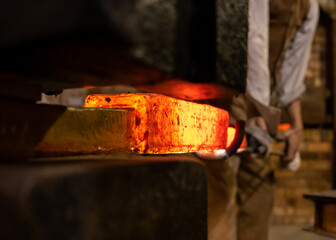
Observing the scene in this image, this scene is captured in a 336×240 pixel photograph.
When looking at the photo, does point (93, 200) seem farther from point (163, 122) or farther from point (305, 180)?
point (305, 180)

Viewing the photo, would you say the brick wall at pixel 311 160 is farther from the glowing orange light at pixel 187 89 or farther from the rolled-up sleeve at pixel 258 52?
the glowing orange light at pixel 187 89

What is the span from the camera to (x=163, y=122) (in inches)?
44.6

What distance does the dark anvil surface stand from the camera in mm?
646

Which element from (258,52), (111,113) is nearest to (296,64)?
(258,52)

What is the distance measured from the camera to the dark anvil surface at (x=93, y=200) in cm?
65

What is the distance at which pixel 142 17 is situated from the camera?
67 cm

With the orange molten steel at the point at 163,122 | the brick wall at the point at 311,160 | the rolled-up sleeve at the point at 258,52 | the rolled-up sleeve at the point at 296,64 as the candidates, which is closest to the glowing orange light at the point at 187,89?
the orange molten steel at the point at 163,122

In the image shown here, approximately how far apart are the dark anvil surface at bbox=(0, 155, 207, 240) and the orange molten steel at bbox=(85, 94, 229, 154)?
0.19 meters

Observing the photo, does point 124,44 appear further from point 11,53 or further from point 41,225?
point 41,225

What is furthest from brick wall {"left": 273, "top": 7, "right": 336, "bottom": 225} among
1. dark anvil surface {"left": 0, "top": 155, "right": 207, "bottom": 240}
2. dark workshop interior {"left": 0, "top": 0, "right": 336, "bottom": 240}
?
dark anvil surface {"left": 0, "top": 155, "right": 207, "bottom": 240}

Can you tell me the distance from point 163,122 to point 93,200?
0.48 metres

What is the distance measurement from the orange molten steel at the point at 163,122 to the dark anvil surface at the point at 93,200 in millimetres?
191

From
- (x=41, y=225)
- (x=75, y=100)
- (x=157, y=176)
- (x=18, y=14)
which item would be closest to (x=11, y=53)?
(x=18, y=14)

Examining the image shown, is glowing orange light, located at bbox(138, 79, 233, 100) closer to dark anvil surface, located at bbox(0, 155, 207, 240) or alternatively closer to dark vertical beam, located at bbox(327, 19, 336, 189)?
dark anvil surface, located at bbox(0, 155, 207, 240)
